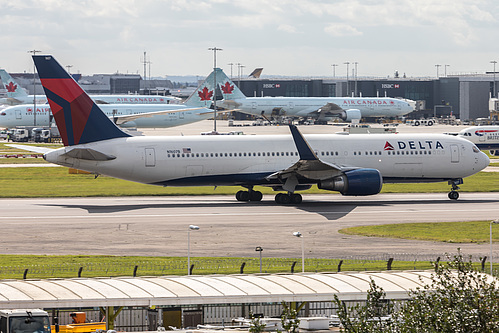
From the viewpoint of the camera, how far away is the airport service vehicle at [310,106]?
18762cm

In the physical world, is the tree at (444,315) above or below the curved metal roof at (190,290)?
above

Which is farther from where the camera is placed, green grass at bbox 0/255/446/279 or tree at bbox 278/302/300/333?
green grass at bbox 0/255/446/279

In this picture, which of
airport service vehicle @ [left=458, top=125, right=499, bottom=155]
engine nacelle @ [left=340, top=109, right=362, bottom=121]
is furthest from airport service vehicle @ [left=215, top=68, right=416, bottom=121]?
airport service vehicle @ [left=458, top=125, right=499, bottom=155]

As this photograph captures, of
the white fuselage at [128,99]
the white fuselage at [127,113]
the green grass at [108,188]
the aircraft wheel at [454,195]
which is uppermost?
the white fuselage at [128,99]

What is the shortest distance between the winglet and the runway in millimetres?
3255

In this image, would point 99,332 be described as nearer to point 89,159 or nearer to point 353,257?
point 353,257

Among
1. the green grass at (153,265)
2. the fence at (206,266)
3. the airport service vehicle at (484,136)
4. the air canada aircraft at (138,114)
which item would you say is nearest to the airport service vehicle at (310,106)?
the air canada aircraft at (138,114)

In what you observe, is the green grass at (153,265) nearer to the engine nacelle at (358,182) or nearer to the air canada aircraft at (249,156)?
the air canada aircraft at (249,156)

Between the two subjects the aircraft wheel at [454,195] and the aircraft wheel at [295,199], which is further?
the aircraft wheel at [454,195]

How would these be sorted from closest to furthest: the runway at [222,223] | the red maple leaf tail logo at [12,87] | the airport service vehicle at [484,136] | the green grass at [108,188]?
the runway at [222,223] < the green grass at [108,188] < the airport service vehicle at [484,136] < the red maple leaf tail logo at [12,87]

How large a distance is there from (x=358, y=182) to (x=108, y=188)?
2341 cm

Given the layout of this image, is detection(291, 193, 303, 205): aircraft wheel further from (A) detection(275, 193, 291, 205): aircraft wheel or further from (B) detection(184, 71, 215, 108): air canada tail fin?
(B) detection(184, 71, 215, 108): air canada tail fin

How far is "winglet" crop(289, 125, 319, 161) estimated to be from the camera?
54219mm

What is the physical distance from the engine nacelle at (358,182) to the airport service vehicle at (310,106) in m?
132
